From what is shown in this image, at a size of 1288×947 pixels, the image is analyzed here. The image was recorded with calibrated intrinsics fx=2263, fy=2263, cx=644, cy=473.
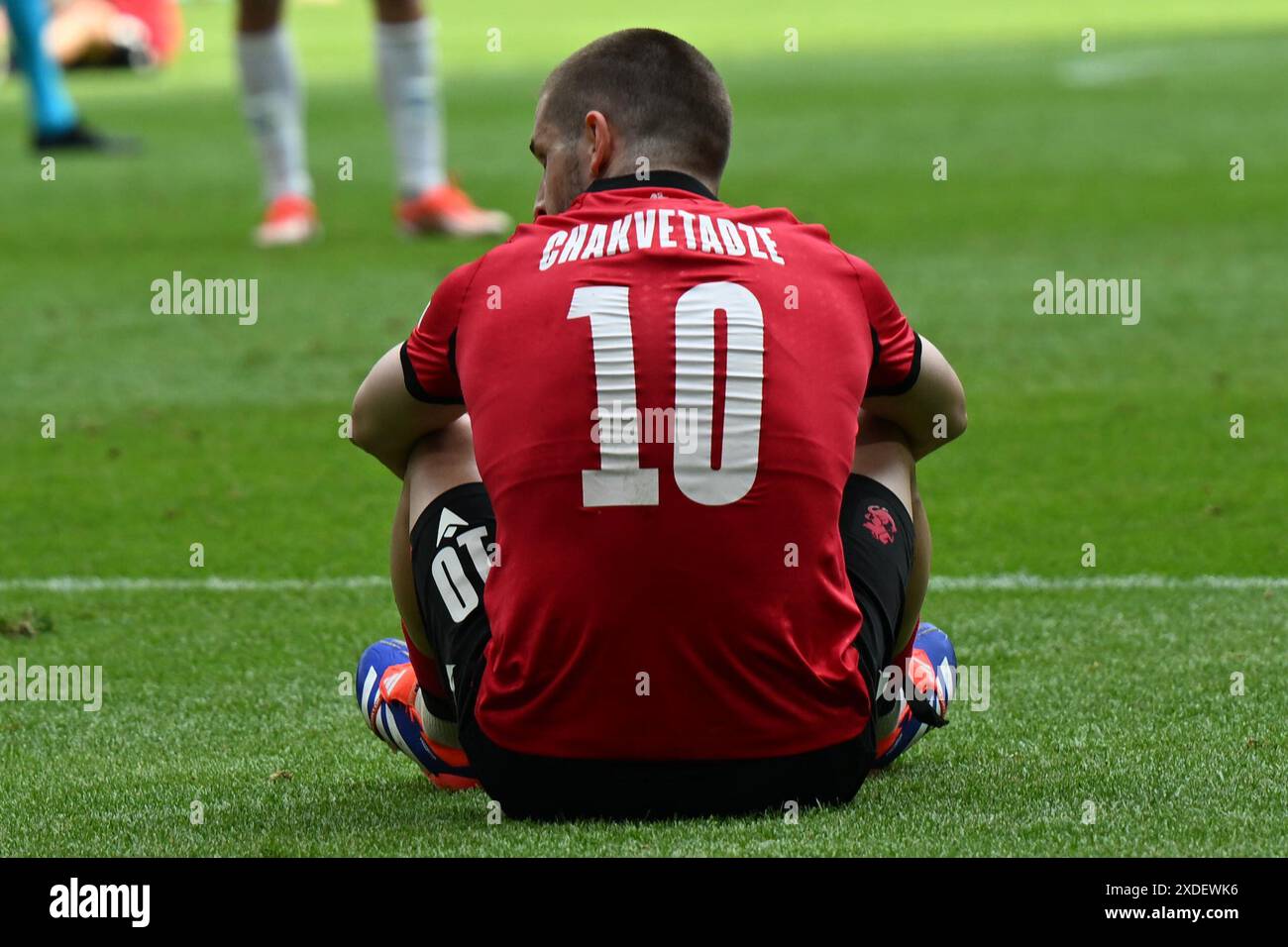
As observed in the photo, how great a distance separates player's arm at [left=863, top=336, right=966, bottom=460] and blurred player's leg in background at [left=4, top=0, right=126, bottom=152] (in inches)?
497

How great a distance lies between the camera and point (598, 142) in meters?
3.52

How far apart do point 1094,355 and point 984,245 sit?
2.85 meters

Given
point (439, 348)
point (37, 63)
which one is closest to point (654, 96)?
point (439, 348)

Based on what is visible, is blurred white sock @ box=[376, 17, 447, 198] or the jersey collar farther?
blurred white sock @ box=[376, 17, 447, 198]

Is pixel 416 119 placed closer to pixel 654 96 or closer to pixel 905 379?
pixel 654 96

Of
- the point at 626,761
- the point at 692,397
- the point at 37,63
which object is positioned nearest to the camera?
the point at 692,397

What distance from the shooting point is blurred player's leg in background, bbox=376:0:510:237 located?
11.8 metres

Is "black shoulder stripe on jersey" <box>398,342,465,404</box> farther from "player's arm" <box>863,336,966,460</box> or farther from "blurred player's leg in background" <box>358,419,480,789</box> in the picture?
"player's arm" <box>863,336,966,460</box>

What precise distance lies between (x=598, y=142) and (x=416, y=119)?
8.44 m

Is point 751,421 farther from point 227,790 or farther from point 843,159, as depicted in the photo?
point 843,159

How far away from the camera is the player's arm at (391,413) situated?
11.8 ft

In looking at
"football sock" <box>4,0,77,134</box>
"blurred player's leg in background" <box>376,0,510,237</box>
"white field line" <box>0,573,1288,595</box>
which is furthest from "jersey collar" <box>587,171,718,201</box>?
"football sock" <box>4,0,77,134</box>

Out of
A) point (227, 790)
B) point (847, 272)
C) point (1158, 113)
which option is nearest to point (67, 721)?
point (227, 790)

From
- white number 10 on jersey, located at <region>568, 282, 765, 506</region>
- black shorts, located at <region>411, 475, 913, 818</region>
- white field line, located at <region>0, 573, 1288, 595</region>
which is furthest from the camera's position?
white field line, located at <region>0, 573, 1288, 595</region>
